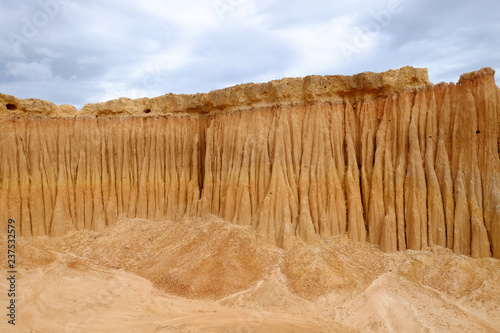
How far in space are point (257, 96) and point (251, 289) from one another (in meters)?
9.55

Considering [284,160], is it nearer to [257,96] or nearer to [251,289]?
[257,96]

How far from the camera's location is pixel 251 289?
13.8 meters

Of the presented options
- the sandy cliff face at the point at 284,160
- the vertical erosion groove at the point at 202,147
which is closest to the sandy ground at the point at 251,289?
the sandy cliff face at the point at 284,160

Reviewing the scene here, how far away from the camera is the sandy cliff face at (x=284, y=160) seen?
1437 cm

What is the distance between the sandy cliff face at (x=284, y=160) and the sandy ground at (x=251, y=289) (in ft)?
3.33

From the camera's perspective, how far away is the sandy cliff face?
14.4 meters

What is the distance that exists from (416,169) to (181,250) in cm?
1076

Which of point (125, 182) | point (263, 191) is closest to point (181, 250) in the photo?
point (263, 191)

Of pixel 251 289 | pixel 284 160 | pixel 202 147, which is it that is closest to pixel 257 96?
pixel 284 160

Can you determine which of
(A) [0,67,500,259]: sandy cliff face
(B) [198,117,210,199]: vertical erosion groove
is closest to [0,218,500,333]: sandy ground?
(A) [0,67,500,259]: sandy cliff face

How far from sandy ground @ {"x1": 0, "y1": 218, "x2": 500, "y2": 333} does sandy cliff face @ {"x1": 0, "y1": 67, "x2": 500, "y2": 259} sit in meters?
1.02

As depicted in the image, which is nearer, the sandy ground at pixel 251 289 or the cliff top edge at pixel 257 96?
the sandy ground at pixel 251 289

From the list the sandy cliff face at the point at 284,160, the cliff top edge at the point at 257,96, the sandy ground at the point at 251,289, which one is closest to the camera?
the sandy ground at the point at 251,289

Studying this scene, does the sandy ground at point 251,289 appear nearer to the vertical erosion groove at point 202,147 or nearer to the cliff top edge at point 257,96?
the vertical erosion groove at point 202,147
